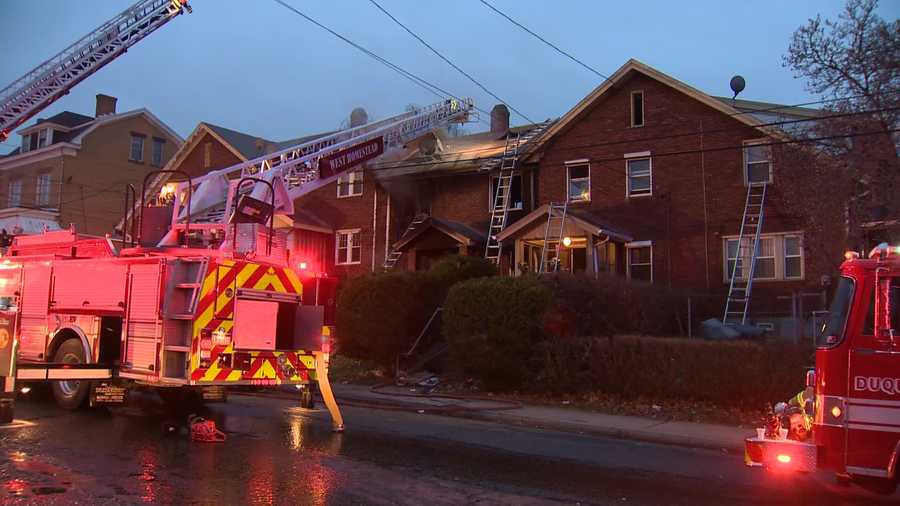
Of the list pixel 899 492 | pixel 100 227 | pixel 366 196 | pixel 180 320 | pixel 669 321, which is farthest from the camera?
pixel 100 227

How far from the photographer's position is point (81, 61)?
18656mm

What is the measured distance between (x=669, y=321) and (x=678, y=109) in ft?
24.6

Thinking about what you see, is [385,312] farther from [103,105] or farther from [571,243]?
[103,105]

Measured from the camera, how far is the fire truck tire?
1027 cm

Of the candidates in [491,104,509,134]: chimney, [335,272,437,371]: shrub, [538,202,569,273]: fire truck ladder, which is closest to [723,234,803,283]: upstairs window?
[538,202,569,273]: fire truck ladder

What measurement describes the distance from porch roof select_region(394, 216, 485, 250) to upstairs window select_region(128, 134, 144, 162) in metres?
21.8

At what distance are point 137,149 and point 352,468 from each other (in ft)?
128

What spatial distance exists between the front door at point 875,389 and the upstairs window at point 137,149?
41.5m

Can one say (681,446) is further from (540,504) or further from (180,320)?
(180,320)

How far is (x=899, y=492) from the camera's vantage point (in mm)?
7441

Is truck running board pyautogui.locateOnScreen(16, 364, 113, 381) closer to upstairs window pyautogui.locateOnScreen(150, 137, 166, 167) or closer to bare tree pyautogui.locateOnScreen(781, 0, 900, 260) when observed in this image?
bare tree pyautogui.locateOnScreen(781, 0, 900, 260)

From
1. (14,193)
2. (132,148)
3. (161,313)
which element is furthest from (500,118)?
(14,193)

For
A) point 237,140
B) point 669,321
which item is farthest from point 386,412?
point 237,140

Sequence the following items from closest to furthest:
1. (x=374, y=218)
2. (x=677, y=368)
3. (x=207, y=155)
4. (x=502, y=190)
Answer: (x=677, y=368) < (x=502, y=190) < (x=374, y=218) < (x=207, y=155)
